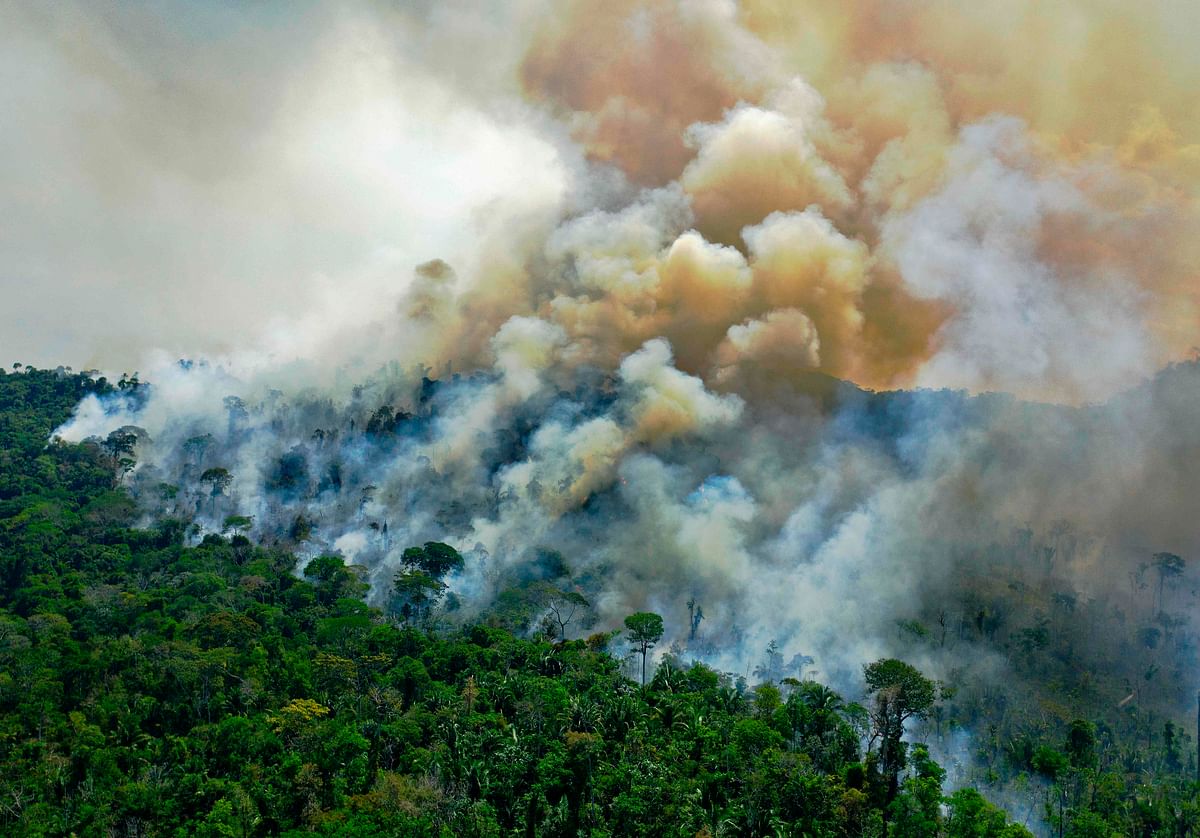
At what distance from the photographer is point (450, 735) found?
60.5 meters

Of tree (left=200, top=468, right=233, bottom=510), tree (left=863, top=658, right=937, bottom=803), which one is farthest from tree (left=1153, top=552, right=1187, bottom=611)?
tree (left=200, top=468, right=233, bottom=510)

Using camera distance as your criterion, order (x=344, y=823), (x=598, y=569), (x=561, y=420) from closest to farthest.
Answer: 1. (x=344, y=823)
2. (x=598, y=569)
3. (x=561, y=420)

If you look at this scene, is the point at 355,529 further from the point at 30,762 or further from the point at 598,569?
the point at 30,762

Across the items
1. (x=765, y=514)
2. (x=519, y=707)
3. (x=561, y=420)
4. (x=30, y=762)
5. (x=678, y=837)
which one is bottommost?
(x=30, y=762)

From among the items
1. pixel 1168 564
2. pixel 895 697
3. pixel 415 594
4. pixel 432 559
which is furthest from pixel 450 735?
pixel 1168 564

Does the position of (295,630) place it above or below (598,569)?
below

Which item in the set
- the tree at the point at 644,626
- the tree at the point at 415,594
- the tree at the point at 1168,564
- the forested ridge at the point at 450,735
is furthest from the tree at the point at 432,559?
the tree at the point at 1168,564

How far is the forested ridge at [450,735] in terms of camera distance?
5131cm

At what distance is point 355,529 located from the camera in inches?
5010

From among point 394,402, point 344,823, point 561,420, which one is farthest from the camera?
point 394,402

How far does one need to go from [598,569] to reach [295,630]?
39824 millimetres

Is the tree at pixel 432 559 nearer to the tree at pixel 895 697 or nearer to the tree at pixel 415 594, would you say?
the tree at pixel 415 594

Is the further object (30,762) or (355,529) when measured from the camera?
(355,529)

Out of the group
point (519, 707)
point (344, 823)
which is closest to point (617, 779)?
point (519, 707)
